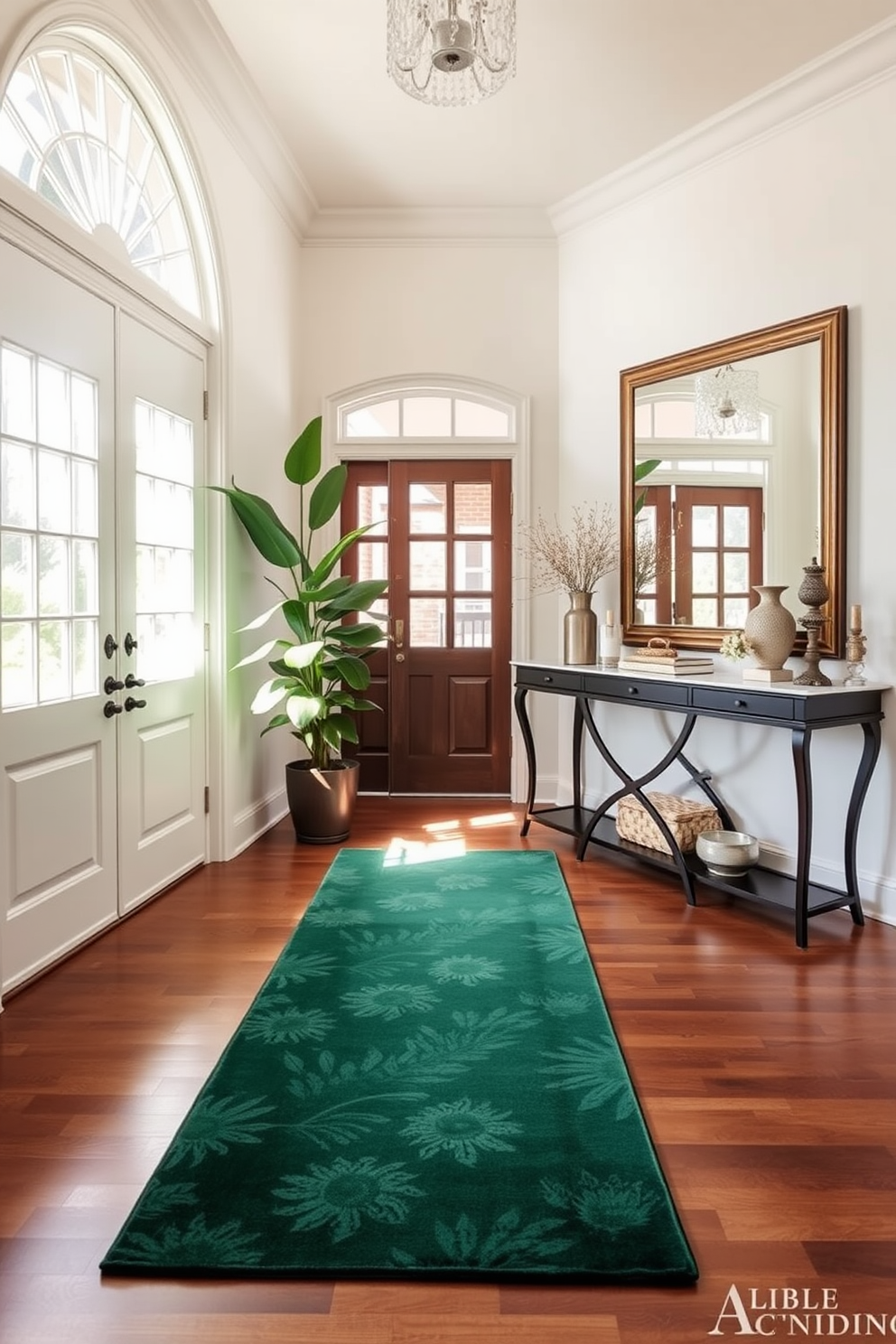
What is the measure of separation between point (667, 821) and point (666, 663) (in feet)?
2.32

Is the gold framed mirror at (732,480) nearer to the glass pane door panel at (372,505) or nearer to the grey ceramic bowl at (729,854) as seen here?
the grey ceramic bowl at (729,854)

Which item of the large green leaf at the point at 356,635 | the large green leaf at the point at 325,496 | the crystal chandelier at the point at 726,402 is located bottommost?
the large green leaf at the point at 356,635

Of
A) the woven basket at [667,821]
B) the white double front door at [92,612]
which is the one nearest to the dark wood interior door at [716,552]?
the woven basket at [667,821]

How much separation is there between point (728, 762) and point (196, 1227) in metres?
3.14

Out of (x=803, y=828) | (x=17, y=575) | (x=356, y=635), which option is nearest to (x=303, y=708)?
(x=356, y=635)

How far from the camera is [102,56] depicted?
10.3ft

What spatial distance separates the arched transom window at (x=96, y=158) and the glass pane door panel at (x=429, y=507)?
1834mm

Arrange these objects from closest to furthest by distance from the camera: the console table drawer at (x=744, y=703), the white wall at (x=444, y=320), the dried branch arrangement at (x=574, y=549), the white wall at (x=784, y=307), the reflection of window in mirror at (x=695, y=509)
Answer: the console table drawer at (x=744, y=703) → the white wall at (x=784, y=307) → the reflection of window in mirror at (x=695, y=509) → the dried branch arrangement at (x=574, y=549) → the white wall at (x=444, y=320)

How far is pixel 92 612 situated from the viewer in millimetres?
3117

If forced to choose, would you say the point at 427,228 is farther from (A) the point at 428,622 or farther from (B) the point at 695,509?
(B) the point at 695,509

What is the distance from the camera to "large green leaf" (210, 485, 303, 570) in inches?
160

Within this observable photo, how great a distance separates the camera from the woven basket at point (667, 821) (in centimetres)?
388

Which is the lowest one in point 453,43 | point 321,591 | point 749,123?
point 321,591

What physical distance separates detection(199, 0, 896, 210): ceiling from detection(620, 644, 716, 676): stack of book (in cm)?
251
